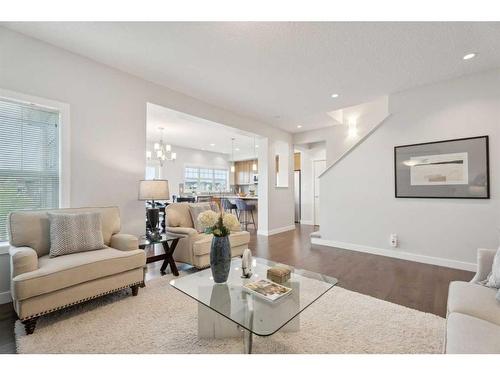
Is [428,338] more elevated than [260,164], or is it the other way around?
[260,164]

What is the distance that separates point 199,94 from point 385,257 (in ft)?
13.2

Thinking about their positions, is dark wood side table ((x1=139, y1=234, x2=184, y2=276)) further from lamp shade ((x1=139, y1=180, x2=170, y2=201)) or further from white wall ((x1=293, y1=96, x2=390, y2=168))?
white wall ((x1=293, y1=96, x2=390, y2=168))

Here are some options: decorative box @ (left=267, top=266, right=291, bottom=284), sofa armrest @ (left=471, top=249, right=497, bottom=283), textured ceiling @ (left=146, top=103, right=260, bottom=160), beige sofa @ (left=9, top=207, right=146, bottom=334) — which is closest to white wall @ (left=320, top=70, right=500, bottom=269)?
sofa armrest @ (left=471, top=249, right=497, bottom=283)

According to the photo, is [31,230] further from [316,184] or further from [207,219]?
[316,184]

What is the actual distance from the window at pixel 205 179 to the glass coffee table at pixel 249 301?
7146mm

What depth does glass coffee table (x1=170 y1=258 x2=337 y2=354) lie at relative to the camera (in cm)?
130

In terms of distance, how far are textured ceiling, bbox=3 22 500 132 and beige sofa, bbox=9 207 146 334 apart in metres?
1.85

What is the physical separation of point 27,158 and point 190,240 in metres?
1.99

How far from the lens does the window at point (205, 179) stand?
8.86 m

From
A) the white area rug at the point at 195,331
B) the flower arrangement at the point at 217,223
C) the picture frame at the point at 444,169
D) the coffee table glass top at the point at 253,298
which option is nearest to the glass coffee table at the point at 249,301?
the coffee table glass top at the point at 253,298

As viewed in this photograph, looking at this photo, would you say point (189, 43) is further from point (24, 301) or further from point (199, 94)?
point (24, 301)

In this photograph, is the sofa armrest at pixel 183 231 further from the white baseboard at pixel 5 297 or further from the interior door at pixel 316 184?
the interior door at pixel 316 184
